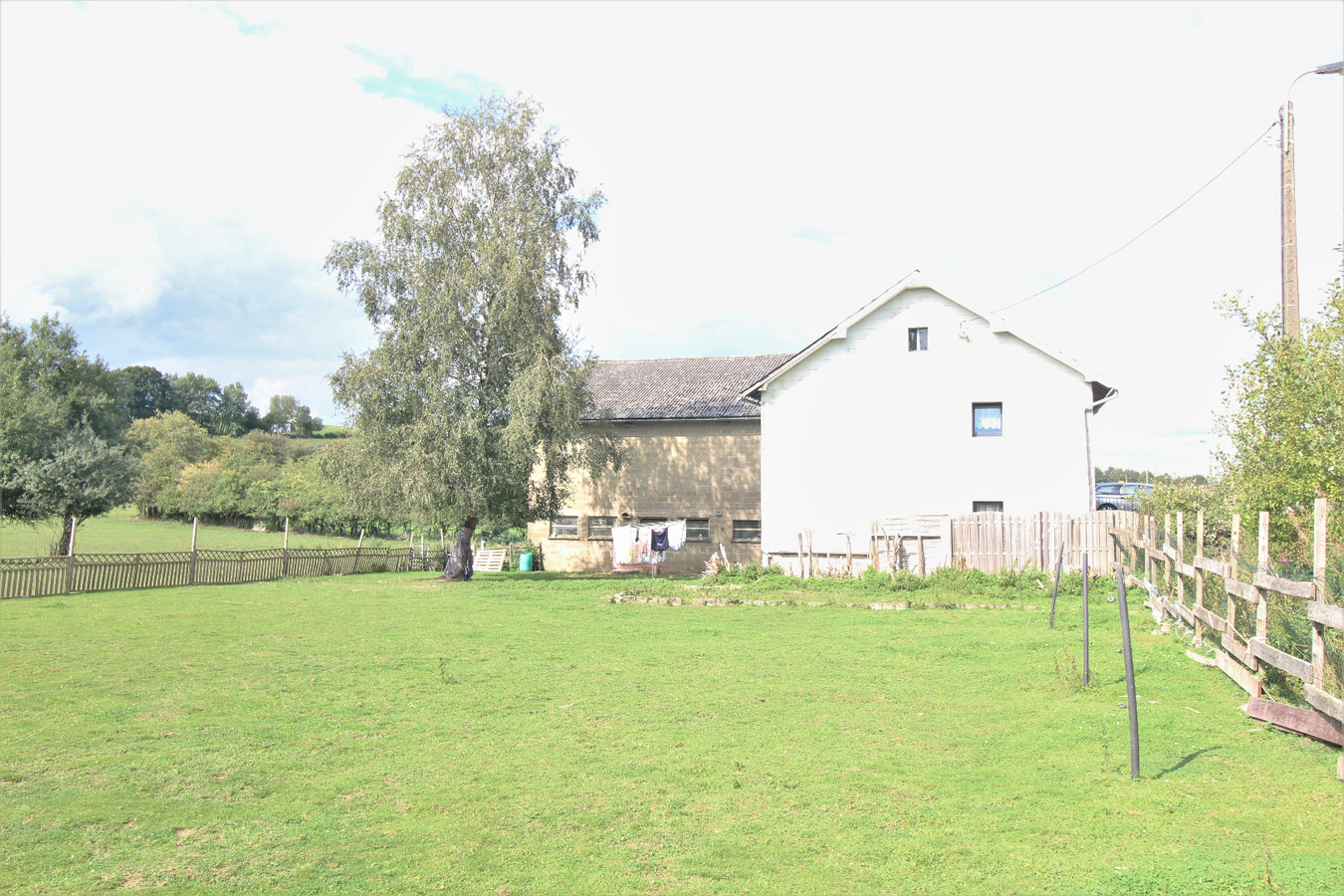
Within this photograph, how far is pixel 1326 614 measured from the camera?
23.1ft

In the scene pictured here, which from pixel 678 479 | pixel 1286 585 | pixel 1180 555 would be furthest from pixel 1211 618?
pixel 678 479

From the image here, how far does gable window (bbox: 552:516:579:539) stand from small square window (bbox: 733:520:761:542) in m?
6.74

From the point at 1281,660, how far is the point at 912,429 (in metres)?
19.3

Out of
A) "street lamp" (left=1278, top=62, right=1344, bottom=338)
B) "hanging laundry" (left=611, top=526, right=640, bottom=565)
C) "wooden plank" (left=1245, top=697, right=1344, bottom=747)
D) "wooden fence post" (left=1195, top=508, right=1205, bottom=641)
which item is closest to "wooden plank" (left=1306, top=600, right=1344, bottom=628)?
"wooden plank" (left=1245, top=697, right=1344, bottom=747)

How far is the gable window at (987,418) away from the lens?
26.8 m

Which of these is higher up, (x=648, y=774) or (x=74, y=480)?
→ (x=74, y=480)

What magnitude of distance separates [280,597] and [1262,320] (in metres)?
23.6

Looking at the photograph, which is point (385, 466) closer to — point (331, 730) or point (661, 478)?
point (661, 478)

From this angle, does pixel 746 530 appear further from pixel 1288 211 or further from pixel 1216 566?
pixel 1216 566

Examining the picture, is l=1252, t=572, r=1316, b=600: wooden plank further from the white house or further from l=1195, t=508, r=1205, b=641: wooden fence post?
the white house

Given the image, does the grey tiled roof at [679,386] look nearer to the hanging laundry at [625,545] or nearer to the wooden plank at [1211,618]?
the hanging laundry at [625,545]

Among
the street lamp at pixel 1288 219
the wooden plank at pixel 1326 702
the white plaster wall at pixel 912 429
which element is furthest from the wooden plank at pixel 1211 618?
the white plaster wall at pixel 912 429

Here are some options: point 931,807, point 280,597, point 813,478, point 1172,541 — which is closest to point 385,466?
point 280,597

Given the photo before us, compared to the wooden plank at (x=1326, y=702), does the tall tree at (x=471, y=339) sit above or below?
above
